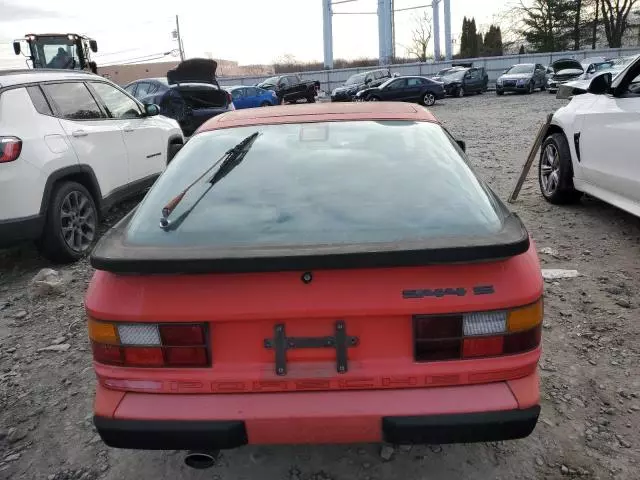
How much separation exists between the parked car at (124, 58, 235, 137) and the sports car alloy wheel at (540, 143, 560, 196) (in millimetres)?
7885

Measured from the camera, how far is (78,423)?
9.48 feet

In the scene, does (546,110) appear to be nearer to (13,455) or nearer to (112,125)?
(112,125)

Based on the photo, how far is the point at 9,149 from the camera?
4426mm

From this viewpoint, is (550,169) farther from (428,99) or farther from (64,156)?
(428,99)

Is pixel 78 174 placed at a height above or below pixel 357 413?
above

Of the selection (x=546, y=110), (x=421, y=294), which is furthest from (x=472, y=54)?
(x=421, y=294)

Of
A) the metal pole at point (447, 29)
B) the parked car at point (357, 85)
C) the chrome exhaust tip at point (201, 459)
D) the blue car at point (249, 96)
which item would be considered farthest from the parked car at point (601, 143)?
the metal pole at point (447, 29)

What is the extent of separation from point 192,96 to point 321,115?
10382 millimetres

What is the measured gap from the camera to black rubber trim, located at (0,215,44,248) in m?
4.50

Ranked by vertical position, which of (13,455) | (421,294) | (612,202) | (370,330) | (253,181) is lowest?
(13,455)

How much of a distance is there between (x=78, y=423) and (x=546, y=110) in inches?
728

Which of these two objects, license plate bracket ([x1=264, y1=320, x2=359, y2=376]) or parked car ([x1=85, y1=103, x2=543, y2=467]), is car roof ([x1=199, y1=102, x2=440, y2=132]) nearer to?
parked car ([x1=85, y1=103, x2=543, y2=467])

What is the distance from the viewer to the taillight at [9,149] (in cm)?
440

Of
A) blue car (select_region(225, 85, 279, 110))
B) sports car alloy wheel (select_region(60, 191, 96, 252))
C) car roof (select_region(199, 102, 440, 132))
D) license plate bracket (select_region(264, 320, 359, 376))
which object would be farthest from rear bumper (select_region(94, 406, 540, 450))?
blue car (select_region(225, 85, 279, 110))
